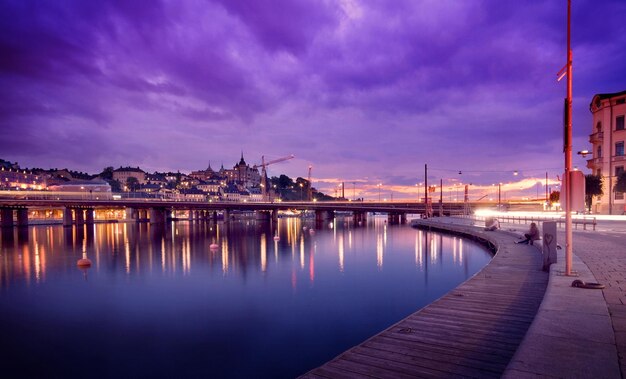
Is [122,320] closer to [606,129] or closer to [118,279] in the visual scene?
[118,279]

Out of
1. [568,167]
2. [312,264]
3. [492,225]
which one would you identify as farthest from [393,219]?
[568,167]

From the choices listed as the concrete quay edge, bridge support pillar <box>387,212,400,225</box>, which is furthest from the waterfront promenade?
bridge support pillar <box>387,212,400,225</box>

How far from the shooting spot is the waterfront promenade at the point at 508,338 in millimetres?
6164

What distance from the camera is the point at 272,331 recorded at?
16688 millimetres

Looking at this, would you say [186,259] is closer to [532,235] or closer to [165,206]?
[532,235]

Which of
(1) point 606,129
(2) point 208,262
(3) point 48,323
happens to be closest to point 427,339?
(3) point 48,323

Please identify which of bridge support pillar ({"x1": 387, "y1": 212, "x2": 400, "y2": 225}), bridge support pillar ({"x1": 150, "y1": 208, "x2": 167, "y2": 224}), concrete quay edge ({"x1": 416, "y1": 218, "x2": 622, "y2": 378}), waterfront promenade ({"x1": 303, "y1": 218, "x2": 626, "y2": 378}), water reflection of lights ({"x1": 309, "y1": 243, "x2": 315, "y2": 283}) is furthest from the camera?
bridge support pillar ({"x1": 387, "y1": 212, "x2": 400, "y2": 225})

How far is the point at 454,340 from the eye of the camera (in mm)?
9367

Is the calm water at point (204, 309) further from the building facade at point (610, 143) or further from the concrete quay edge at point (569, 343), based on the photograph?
the building facade at point (610, 143)

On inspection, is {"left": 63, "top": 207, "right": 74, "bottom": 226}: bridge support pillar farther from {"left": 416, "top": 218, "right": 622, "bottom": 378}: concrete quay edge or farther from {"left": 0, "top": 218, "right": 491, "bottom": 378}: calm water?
{"left": 416, "top": 218, "right": 622, "bottom": 378}: concrete quay edge

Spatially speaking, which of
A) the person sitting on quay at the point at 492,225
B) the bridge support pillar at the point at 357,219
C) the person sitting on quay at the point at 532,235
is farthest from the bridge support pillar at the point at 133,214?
the person sitting on quay at the point at 532,235

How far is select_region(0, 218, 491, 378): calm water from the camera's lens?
44.8 ft

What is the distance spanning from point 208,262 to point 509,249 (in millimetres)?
28187

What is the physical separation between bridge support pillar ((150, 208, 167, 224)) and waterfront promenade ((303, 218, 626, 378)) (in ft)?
410
